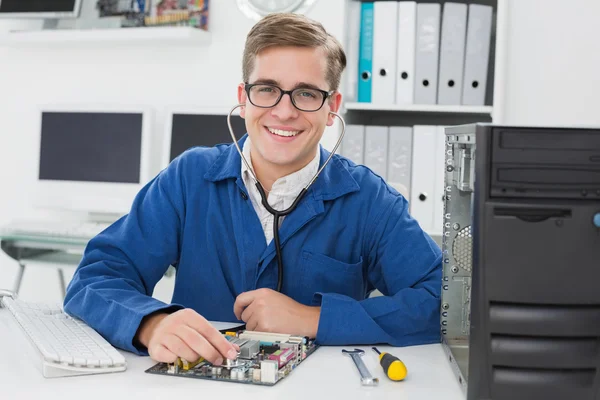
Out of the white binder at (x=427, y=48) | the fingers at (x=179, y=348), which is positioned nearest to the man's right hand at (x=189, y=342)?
the fingers at (x=179, y=348)

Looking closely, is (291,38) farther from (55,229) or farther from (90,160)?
(90,160)

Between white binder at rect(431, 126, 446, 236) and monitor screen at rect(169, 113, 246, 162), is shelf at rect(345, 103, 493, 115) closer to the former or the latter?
white binder at rect(431, 126, 446, 236)

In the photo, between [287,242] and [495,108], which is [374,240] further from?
[495,108]

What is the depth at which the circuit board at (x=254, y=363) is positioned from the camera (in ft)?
2.78

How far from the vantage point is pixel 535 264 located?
760 mm

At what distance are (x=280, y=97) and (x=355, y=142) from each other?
111 centimetres

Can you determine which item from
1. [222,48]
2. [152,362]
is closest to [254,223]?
Result: [152,362]

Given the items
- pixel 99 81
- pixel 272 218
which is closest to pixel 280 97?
pixel 272 218

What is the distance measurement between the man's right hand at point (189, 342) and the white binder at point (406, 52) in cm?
156

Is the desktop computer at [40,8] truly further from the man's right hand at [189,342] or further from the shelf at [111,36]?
the man's right hand at [189,342]

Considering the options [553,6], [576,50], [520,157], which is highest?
[553,6]

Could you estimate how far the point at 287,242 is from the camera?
4.23 ft

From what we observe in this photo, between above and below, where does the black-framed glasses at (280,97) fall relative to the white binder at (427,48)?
below

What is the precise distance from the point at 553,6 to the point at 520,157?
1.87 meters
